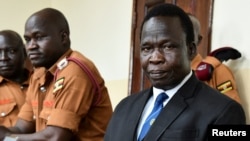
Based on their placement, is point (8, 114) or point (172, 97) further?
point (8, 114)

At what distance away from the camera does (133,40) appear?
3.50 meters

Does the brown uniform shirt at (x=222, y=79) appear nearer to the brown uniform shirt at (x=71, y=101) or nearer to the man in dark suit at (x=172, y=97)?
the brown uniform shirt at (x=71, y=101)

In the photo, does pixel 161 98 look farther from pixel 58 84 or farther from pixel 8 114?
pixel 8 114

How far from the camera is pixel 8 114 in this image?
232 cm

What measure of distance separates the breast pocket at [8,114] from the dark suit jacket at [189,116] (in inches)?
45.3

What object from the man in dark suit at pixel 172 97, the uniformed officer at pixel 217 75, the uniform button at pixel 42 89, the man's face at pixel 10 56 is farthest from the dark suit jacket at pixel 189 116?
the man's face at pixel 10 56

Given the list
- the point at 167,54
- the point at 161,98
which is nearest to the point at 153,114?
the point at 161,98

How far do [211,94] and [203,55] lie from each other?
1474 mm

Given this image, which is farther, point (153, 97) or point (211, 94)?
point (153, 97)

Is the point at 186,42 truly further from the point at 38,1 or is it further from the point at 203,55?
the point at 38,1

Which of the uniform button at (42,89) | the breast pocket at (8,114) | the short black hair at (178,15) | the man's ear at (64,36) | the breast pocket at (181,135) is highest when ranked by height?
the short black hair at (178,15)

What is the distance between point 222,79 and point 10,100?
119cm

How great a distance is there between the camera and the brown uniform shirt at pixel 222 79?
228 centimetres

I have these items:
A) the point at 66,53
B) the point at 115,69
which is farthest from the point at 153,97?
the point at 115,69
